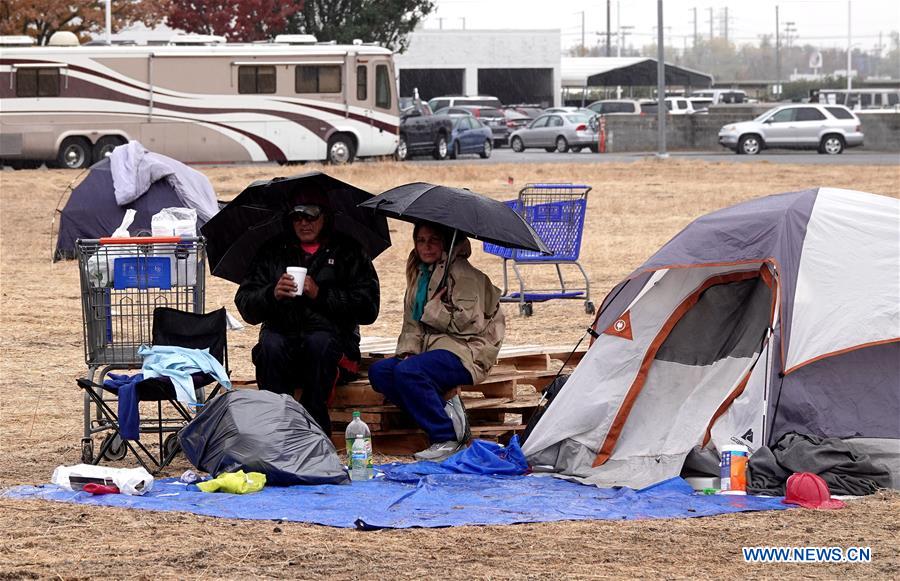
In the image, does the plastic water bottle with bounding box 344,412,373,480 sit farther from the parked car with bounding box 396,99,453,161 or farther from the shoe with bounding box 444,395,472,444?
the parked car with bounding box 396,99,453,161

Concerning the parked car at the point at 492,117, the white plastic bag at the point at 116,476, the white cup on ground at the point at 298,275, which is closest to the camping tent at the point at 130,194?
the white cup on ground at the point at 298,275

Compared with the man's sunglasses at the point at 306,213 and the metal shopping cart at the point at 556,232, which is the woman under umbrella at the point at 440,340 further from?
the metal shopping cart at the point at 556,232

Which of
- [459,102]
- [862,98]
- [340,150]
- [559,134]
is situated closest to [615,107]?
[459,102]

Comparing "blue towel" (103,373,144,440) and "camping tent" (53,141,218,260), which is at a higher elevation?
"camping tent" (53,141,218,260)

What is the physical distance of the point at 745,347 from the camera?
7254 millimetres

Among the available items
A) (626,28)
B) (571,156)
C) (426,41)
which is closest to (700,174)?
(571,156)

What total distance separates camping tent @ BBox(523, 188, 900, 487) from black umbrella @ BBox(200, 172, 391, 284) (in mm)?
1431

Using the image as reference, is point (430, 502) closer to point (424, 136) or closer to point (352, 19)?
point (424, 136)

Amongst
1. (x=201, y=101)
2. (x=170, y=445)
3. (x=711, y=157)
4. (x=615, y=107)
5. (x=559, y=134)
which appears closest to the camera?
(x=170, y=445)

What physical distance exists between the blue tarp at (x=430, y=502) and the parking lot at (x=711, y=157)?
2412 cm

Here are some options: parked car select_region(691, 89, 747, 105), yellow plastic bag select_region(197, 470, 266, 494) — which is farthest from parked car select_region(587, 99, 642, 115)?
yellow plastic bag select_region(197, 470, 266, 494)

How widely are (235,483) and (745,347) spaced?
8.84 feet

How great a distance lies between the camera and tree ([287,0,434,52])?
41.6 m

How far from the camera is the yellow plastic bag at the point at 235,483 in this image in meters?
6.32
